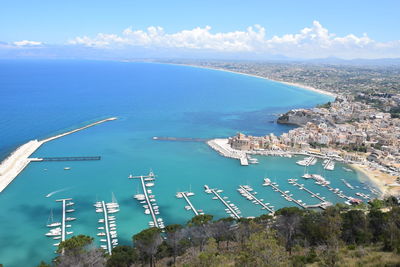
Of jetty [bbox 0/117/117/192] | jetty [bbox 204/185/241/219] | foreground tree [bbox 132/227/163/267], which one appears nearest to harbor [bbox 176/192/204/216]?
jetty [bbox 204/185/241/219]

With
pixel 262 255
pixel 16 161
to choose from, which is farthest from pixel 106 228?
pixel 16 161

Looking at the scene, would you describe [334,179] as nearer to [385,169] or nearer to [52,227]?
[385,169]

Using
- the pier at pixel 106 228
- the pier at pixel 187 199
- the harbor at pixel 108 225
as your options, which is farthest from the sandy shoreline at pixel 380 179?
the pier at pixel 106 228

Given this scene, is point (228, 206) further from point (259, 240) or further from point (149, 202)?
point (259, 240)

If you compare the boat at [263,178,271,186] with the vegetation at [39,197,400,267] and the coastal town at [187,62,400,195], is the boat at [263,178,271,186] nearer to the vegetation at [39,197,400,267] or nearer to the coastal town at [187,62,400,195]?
the coastal town at [187,62,400,195]

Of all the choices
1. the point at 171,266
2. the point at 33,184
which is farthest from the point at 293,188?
the point at 33,184

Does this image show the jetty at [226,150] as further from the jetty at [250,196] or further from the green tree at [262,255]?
the green tree at [262,255]

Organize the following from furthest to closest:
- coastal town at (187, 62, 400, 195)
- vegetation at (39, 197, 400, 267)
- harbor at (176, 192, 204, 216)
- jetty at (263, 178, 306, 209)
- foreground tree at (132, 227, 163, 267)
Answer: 1. coastal town at (187, 62, 400, 195)
2. jetty at (263, 178, 306, 209)
3. harbor at (176, 192, 204, 216)
4. foreground tree at (132, 227, 163, 267)
5. vegetation at (39, 197, 400, 267)

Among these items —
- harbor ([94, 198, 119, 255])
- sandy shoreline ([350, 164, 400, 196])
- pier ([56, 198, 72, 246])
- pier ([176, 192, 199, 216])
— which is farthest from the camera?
sandy shoreline ([350, 164, 400, 196])

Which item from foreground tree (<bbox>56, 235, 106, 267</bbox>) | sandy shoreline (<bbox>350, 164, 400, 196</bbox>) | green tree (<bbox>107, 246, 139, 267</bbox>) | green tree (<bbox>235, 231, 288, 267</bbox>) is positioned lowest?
sandy shoreline (<bbox>350, 164, 400, 196</bbox>)
